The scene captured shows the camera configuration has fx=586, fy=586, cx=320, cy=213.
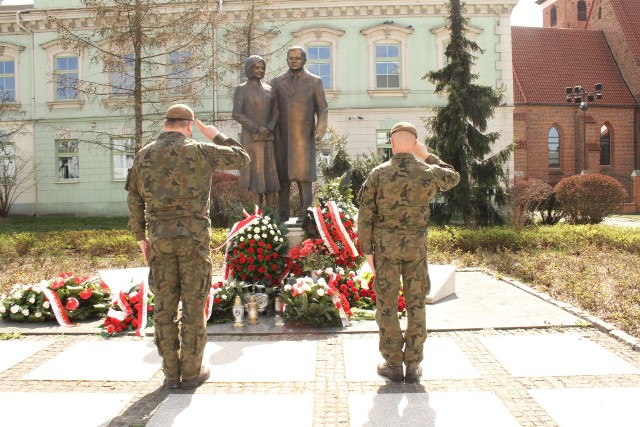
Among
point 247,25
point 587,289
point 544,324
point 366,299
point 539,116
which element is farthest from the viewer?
point 539,116

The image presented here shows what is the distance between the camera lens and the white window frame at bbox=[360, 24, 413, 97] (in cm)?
2661

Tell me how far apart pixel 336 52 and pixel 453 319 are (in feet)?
70.8

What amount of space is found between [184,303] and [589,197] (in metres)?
16.9

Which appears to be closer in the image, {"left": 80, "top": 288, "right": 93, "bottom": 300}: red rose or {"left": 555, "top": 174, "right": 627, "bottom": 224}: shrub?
{"left": 80, "top": 288, "right": 93, "bottom": 300}: red rose

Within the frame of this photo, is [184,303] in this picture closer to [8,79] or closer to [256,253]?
[256,253]

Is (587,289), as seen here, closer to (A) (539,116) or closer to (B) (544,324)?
(B) (544,324)

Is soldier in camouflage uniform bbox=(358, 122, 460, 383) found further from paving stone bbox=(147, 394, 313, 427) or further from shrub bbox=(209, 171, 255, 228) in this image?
shrub bbox=(209, 171, 255, 228)

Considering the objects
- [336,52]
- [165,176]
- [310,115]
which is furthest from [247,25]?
[165,176]

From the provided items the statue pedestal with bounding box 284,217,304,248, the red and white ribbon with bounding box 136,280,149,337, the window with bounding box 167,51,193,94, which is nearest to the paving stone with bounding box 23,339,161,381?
the red and white ribbon with bounding box 136,280,149,337

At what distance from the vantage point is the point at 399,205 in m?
4.59

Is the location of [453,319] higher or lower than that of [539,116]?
lower

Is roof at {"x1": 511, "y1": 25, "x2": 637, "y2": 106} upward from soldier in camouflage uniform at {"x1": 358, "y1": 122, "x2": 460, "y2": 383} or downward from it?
upward

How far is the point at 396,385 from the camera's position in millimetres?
4684

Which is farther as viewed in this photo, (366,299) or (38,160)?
(38,160)
